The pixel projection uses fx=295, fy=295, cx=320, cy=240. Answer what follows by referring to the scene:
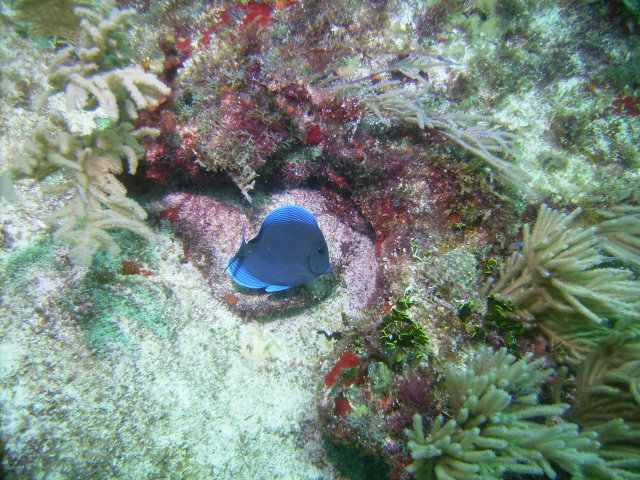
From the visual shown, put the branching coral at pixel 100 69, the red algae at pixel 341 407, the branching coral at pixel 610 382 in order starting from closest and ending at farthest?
the branching coral at pixel 100 69, the branching coral at pixel 610 382, the red algae at pixel 341 407

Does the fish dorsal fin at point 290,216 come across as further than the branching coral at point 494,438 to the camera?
Yes

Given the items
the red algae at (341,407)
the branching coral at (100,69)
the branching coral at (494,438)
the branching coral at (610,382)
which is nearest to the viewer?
the branching coral at (494,438)

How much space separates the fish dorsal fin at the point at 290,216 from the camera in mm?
2547

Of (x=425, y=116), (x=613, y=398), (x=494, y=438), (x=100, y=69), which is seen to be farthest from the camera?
(x=425, y=116)

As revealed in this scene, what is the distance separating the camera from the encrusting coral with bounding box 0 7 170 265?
2.00 meters

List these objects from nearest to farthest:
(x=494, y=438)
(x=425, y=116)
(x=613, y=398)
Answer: (x=494, y=438), (x=613, y=398), (x=425, y=116)

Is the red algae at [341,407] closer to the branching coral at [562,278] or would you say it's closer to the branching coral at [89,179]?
the branching coral at [562,278]

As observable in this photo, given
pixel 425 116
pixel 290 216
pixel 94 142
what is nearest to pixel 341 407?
pixel 290 216

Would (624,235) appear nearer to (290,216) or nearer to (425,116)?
(425,116)

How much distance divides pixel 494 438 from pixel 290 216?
211 centimetres

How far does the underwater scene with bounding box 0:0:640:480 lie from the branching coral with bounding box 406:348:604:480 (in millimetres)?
19

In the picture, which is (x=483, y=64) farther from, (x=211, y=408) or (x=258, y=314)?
(x=211, y=408)

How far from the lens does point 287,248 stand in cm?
257

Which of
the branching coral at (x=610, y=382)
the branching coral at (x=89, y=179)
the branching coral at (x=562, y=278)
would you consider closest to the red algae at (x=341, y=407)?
the branching coral at (x=562, y=278)
